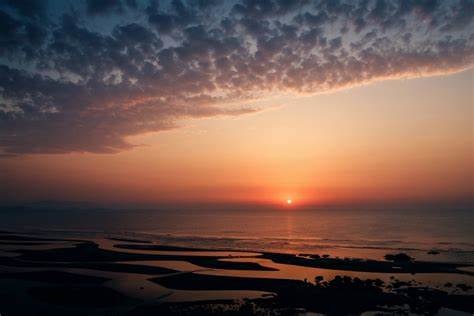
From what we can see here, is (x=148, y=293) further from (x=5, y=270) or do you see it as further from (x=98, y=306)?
(x=5, y=270)

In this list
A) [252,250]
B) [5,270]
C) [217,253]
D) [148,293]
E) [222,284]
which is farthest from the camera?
[252,250]

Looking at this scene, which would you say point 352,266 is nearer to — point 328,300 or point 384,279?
point 384,279

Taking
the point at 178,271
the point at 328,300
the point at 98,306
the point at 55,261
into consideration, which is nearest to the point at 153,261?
the point at 178,271

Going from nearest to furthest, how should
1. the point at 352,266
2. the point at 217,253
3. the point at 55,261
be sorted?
the point at 352,266, the point at 55,261, the point at 217,253

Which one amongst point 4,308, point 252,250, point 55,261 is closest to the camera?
point 4,308

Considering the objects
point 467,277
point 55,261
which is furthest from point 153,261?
point 467,277

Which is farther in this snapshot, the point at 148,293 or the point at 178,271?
the point at 178,271
